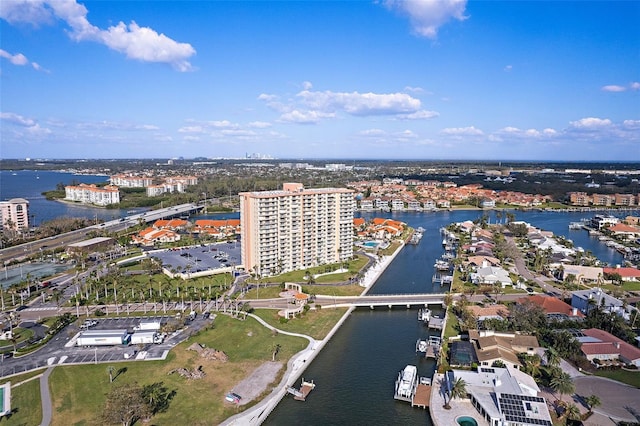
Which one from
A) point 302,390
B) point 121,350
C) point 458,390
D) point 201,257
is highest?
point 201,257

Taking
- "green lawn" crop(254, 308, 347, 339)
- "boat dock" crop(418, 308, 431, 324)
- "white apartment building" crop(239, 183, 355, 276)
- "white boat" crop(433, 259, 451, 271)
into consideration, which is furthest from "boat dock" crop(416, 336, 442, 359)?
"white boat" crop(433, 259, 451, 271)

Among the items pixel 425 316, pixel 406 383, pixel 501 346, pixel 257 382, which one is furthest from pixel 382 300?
pixel 257 382

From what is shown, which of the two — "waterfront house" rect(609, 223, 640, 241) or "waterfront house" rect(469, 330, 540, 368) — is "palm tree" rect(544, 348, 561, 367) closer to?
"waterfront house" rect(469, 330, 540, 368)

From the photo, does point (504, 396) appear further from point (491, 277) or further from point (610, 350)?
point (491, 277)

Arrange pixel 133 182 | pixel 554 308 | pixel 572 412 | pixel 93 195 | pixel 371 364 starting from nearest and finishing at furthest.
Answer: pixel 572 412, pixel 371 364, pixel 554 308, pixel 93 195, pixel 133 182

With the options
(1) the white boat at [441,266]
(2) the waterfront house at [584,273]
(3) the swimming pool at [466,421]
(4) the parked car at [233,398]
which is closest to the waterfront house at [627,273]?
(2) the waterfront house at [584,273]

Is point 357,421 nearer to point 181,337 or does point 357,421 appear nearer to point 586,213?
Result: point 181,337

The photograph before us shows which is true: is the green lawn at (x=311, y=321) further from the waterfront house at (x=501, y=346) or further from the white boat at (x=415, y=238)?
the white boat at (x=415, y=238)
